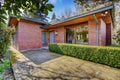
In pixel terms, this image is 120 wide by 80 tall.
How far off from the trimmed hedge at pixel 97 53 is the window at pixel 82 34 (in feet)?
8.48

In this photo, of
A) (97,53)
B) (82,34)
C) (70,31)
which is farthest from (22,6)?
(70,31)

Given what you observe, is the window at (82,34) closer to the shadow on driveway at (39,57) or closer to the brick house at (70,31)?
the brick house at (70,31)

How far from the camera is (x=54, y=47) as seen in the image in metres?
9.29

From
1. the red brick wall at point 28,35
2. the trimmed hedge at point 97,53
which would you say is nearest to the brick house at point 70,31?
the red brick wall at point 28,35

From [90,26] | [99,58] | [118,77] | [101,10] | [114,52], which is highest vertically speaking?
[101,10]

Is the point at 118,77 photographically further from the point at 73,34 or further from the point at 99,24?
the point at 73,34

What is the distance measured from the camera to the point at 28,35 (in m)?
11.3

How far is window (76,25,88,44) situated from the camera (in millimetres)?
9312

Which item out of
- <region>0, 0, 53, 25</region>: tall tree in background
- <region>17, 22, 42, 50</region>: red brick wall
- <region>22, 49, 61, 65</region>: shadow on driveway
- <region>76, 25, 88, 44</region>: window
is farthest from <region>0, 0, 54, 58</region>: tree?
<region>17, 22, 42, 50</region>: red brick wall

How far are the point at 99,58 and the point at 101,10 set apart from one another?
3.38 metres

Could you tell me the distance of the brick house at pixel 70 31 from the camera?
8094 mm

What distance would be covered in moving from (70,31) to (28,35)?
4992 millimetres

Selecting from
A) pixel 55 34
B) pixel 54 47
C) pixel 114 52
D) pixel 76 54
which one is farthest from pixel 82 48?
pixel 55 34

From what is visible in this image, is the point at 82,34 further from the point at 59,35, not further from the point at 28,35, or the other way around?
the point at 28,35
